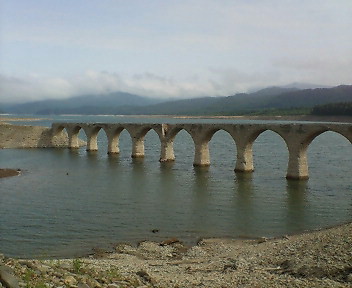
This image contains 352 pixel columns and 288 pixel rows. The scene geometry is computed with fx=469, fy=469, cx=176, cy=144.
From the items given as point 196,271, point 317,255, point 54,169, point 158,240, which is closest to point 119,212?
point 158,240

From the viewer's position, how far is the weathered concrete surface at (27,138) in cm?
7681

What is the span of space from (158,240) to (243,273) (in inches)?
339

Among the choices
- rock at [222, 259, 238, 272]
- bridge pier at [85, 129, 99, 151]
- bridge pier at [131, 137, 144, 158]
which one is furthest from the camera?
bridge pier at [85, 129, 99, 151]

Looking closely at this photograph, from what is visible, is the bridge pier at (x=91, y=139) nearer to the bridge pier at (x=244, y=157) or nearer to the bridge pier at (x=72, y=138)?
the bridge pier at (x=72, y=138)

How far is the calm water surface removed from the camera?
83.7 feet

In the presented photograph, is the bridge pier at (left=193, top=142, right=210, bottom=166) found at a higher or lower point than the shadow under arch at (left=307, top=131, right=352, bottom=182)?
higher

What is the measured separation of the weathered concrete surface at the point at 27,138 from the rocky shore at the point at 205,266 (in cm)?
5825

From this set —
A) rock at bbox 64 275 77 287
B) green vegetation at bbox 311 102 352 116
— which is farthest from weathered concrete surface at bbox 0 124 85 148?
green vegetation at bbox 311 102 352 116

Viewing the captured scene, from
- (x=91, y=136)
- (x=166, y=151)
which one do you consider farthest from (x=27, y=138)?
(x=166, y=151)

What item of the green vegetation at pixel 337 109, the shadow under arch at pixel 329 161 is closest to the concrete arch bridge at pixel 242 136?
the shadow under arch at pixel 329 161

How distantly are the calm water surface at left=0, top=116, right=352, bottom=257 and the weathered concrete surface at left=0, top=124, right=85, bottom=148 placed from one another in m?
22.0

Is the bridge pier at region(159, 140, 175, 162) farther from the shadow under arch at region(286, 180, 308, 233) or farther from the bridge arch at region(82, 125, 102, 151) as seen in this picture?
the shadow under arch at region(286, 180, 308, 233)

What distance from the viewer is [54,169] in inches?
1993

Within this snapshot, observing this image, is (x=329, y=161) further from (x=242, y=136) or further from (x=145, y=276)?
(x=145, y=276)
